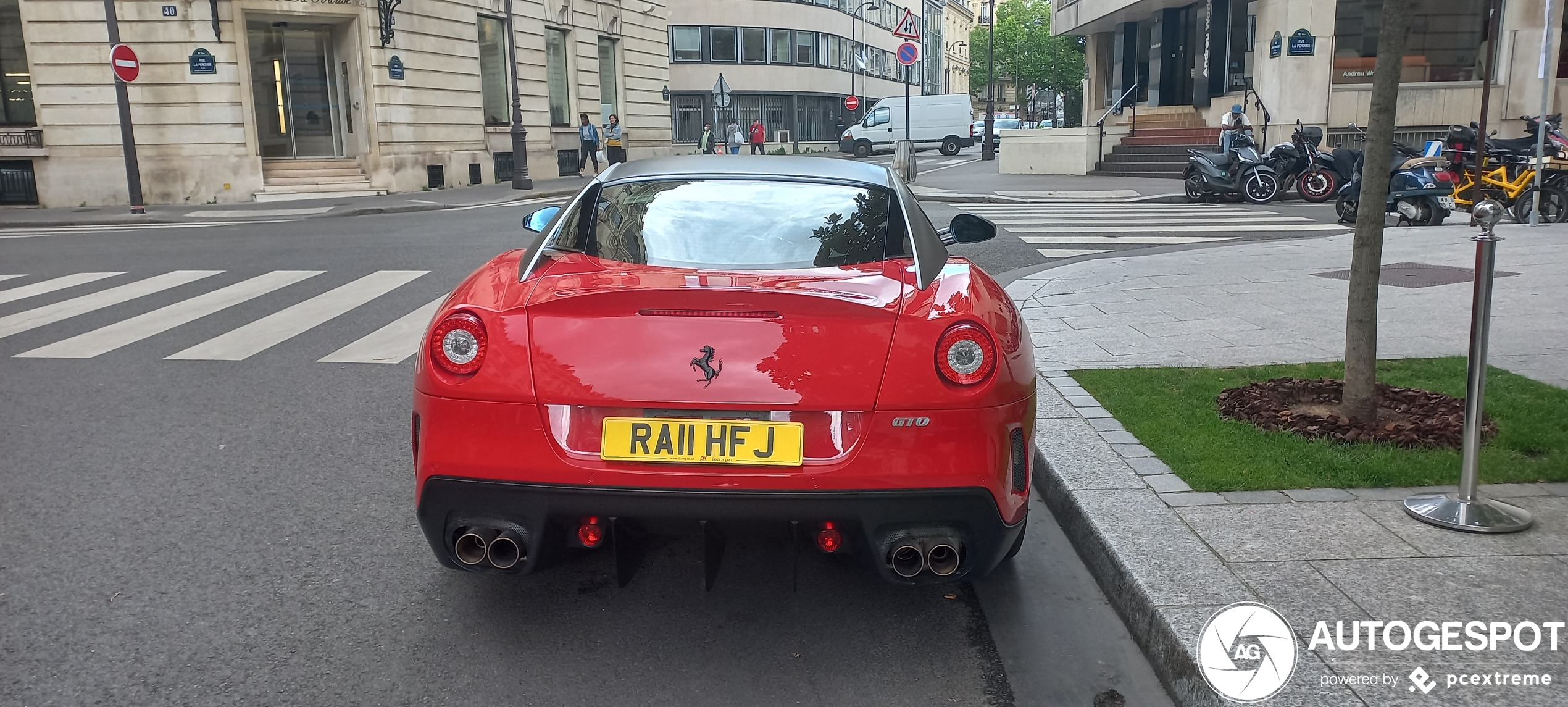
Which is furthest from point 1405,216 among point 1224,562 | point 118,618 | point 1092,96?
point 1092,96

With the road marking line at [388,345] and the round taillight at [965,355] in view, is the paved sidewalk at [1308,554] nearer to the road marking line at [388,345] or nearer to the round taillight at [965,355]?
the round taillight at [965,355]

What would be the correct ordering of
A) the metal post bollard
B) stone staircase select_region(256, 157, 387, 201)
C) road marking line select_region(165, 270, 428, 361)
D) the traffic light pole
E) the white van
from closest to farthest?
the metal post bollard, road marking line select_region(165, 270, 428, 361), the traffic light pole, stone staircase select_region(256, 157, 387, 201), the white van

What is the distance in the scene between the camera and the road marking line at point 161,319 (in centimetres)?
776

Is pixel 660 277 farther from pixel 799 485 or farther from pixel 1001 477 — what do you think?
pixel 1001 477

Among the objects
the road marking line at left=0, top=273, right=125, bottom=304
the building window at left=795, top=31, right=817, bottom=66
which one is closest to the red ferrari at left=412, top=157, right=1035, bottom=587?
the road marking line at left=0, top=273, right=125, bottom=304

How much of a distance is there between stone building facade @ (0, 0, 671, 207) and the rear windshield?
2269cm

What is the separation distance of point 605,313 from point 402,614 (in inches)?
46.1

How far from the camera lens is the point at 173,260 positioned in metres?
12.9

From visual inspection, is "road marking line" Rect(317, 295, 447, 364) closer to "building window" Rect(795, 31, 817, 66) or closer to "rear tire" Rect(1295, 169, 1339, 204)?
"rear tire" Rect(1295, 169, 1339, 204)

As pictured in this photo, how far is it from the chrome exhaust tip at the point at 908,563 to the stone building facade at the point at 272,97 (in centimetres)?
2399

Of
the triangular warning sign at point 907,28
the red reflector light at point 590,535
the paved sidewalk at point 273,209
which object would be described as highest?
the triangular warning sign at point 907,28

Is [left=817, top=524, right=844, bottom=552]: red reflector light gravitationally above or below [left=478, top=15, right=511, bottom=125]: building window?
below

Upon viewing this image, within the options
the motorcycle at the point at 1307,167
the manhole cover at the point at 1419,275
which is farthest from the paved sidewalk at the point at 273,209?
the manhole cover at the point at 1419,275

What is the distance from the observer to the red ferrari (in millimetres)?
2912
